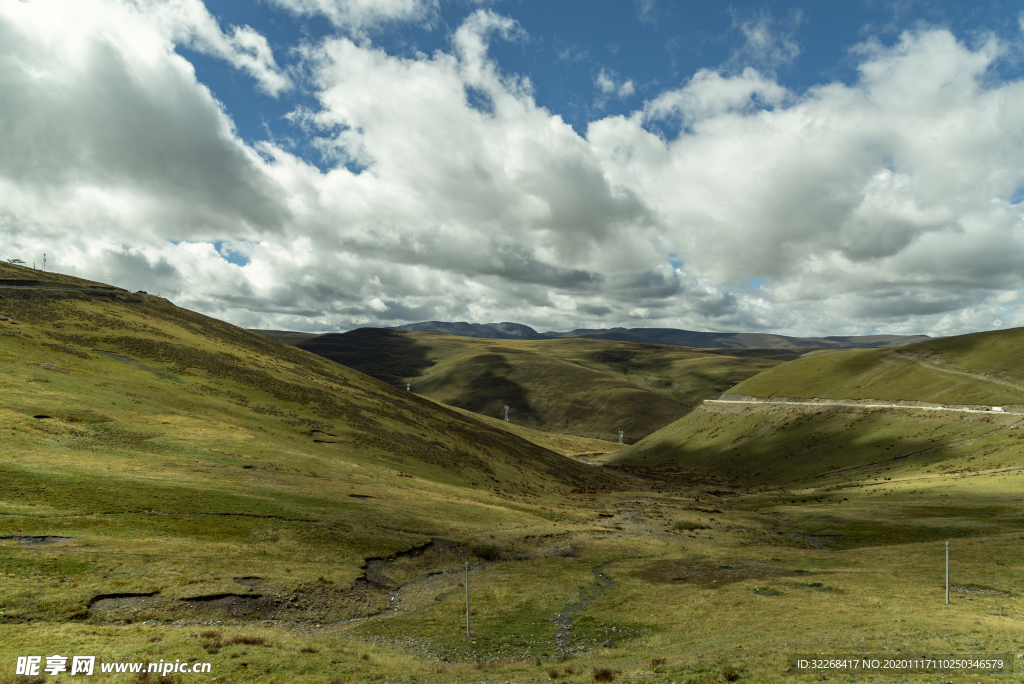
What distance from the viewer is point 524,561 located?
145 feet

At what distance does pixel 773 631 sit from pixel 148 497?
145ft

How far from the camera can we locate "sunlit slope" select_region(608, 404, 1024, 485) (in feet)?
283

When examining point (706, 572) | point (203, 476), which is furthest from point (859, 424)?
point (203, 476)

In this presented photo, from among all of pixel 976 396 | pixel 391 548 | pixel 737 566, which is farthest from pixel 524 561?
pixel 976 396

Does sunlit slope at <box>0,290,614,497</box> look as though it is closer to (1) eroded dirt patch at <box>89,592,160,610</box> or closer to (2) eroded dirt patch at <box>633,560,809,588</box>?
(1) eroded dirt patch at <box>89,592,160,610</box>

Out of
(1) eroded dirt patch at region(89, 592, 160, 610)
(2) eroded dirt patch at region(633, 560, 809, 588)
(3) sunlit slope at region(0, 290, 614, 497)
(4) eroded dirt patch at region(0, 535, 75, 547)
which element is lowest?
(2) eroded dirt patch at region(633, 560, 809, 588)

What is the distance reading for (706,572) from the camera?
130 ft

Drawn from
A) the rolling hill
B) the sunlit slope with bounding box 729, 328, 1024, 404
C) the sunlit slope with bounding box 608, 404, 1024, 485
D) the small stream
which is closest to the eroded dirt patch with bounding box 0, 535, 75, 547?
the small stream

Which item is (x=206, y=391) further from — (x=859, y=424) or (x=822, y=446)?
(x=859, y=424)

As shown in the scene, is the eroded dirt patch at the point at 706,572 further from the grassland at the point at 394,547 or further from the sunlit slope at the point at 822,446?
the sunlit slope at the point at 822,446

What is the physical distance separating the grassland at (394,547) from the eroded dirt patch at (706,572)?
39 cm

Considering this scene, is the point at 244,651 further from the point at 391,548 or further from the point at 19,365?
the point at 19,365

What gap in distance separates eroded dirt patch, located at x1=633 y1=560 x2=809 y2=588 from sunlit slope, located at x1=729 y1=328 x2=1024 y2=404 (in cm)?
9926

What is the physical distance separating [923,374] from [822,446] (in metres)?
42.0
